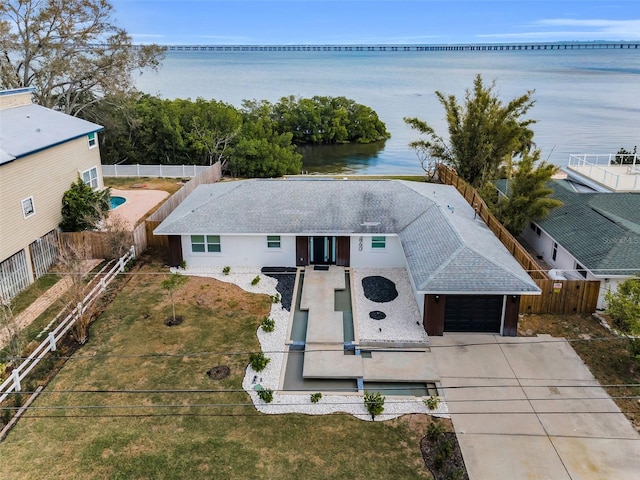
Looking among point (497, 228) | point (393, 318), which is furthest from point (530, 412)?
point (497, 228)

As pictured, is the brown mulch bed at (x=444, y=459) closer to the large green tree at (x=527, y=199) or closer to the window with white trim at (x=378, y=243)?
the window with white trim at (x=378, y=243)

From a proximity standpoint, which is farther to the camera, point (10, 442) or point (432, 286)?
point (432, 286)

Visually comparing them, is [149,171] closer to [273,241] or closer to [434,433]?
[273,241]

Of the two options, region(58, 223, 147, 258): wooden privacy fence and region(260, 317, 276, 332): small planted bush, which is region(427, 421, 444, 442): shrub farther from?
region(58, 223, 147, 258): wooden privacy fence

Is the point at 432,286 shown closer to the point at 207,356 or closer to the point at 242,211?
the point at 207,356

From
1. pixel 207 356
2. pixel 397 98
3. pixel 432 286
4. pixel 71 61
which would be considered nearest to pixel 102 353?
pixel 207 356

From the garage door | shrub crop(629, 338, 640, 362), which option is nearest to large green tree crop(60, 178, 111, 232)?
the garage door

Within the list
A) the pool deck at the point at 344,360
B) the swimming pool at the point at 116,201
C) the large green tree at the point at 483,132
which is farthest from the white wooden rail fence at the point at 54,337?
the large green tree at the point at 483,132
